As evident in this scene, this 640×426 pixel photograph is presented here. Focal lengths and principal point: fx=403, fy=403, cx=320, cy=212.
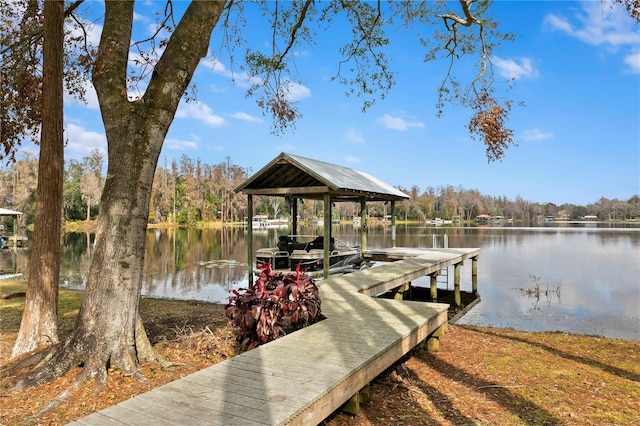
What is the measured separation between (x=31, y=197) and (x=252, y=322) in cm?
4758

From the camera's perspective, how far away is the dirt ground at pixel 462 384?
12.1 feet

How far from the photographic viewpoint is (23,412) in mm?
3324

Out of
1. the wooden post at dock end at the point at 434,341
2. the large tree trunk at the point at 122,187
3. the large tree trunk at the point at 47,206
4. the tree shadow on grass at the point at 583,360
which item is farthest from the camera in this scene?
the wooden post at dock end at the point at 434,341

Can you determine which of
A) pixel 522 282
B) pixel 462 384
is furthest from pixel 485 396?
pixel 522 282

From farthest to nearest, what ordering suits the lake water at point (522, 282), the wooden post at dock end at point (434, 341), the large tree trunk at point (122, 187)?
the lake water at point (522, 282) < the wooden post at dock end at point (434, 341) < the large tree trunk at point (122, 187)

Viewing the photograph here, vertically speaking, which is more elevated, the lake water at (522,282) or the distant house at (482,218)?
the distant house at (482,218)

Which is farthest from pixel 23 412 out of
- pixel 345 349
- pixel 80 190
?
pixel 80 190

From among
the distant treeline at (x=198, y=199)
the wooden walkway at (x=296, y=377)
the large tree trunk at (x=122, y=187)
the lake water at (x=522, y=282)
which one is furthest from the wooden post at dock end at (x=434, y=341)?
the distant treeline at (x=198, y=199)

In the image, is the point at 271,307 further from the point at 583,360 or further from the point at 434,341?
the point at 583,360

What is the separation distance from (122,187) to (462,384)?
4383 mm

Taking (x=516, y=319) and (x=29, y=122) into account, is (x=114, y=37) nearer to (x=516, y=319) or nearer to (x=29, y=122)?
(x=29, y=122)

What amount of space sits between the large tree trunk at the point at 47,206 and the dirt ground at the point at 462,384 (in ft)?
1.85

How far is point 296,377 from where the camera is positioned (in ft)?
11.4

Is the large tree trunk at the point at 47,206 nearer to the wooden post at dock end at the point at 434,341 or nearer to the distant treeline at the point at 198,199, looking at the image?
the wooden post at dock end at the point at 434,341
